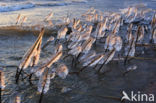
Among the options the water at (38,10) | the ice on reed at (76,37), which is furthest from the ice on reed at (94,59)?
the water at (38,10)

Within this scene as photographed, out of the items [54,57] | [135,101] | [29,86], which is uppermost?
[54,57]

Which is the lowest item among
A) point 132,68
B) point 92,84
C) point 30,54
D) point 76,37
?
point 92,84

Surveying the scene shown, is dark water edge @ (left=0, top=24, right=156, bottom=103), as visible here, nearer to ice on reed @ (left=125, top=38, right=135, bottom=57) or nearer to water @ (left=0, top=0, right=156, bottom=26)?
ice on reed @ (left=125, top=38, right=135, bottom=57)

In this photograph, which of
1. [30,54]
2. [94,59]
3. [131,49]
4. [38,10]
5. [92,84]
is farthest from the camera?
[38,10]

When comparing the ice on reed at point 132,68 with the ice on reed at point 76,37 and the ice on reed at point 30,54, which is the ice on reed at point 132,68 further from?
the ice on reed at point 30,54

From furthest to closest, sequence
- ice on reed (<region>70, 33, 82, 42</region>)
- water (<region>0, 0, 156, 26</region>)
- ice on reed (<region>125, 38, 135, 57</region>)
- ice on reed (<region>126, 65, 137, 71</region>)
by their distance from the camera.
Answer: water (<region>0, 0, 156, 26</region>) → ice on reed (<region>70, 33, 82, 42</region>) → ice on reed (<region>125, 38, 135, 57</region>) → ice on reed (<region>126, 65, 137, 71</region>)

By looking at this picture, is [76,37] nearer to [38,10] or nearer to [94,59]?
[94,59]

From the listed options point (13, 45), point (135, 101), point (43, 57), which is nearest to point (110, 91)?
point (135, 101)

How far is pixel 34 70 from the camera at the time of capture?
3.05 meters

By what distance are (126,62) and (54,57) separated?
2.18 m

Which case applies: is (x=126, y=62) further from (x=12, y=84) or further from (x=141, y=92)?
(x=12, y=84)

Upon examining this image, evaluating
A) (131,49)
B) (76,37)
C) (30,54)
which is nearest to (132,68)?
(131,49)

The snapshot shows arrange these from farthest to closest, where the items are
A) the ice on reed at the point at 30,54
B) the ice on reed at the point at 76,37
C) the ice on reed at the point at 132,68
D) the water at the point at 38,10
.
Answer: the water at the point at 38,10
the ice on reed at the point at 76,37
the ice on reed at the point at 132,68
the ice on reed at the point at 30,54

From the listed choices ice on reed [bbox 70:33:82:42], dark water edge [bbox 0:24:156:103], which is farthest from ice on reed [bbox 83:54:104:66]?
ice on reed [bbox 70:33:82:42]
